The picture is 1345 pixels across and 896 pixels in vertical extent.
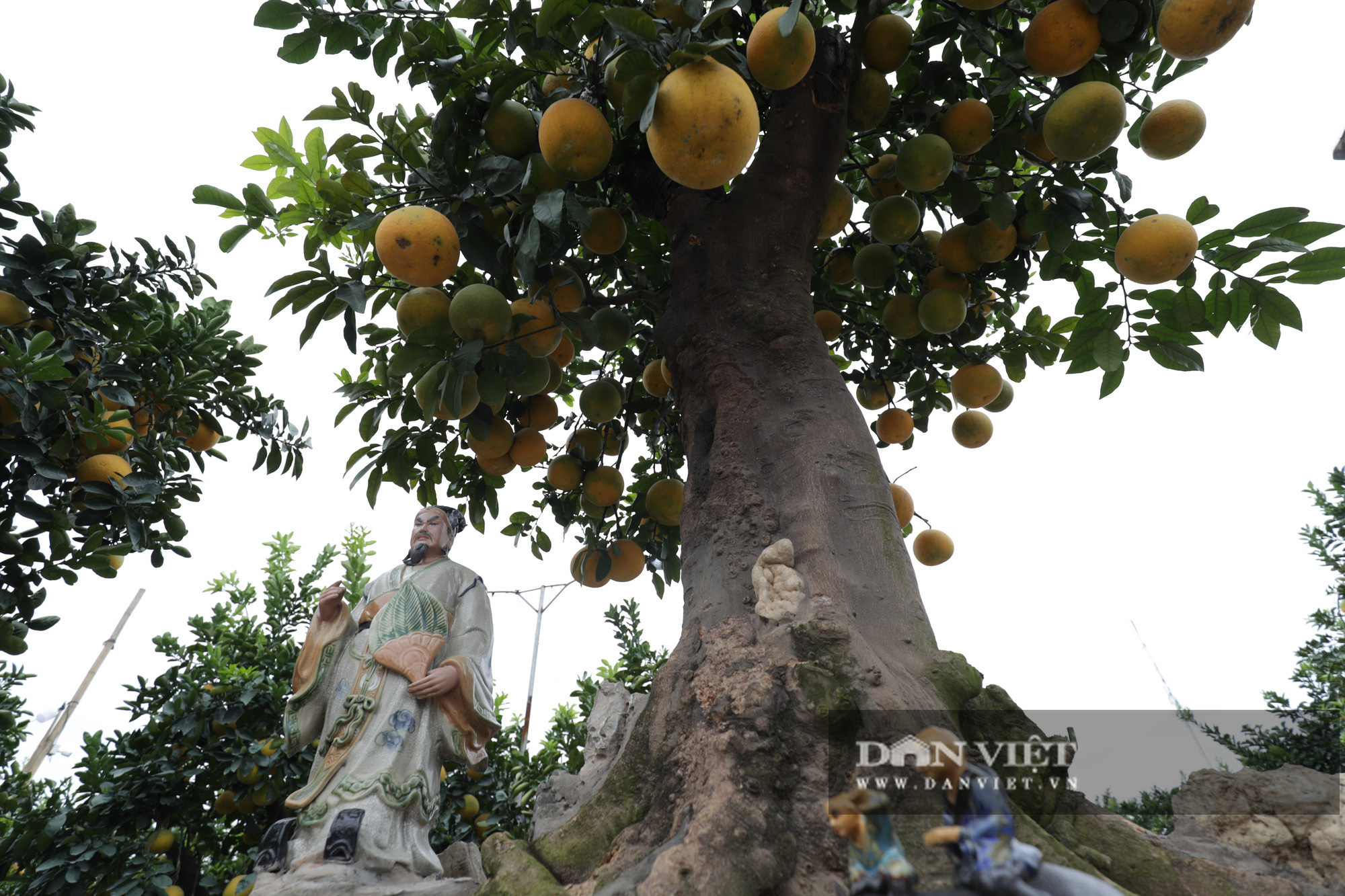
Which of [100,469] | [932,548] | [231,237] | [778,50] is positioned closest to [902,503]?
[932,548]

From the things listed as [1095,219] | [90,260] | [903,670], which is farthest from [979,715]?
[90,260]

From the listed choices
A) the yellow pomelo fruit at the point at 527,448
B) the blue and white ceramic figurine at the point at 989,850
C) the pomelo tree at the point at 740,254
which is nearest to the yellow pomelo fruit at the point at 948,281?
the pomelo tree at the point at 740,254

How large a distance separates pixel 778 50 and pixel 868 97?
901 millimetres

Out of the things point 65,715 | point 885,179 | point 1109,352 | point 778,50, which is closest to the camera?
point 778,50

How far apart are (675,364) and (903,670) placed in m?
1.36

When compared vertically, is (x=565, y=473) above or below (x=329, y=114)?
below

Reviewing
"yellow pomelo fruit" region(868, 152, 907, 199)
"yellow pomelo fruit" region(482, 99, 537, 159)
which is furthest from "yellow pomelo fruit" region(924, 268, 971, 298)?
"yellow pomelo fruit" region(482, 99, 537, 159)

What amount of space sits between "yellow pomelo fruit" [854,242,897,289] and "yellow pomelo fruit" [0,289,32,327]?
128 inches

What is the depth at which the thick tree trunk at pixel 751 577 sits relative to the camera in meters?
1.42

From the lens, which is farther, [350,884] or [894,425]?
[894,425]

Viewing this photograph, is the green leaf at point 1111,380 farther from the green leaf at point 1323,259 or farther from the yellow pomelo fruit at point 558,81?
the yellow pomelo fruit at point 558,81

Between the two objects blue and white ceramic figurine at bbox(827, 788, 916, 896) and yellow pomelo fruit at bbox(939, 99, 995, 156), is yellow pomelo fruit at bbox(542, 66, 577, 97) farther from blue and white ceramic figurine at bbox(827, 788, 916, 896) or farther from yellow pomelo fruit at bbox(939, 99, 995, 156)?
blue and white ceramic figurine at bbox(827, 788, 916, 896)

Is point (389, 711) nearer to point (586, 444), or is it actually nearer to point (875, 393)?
point (586, 444)

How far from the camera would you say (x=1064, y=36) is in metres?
2.09
